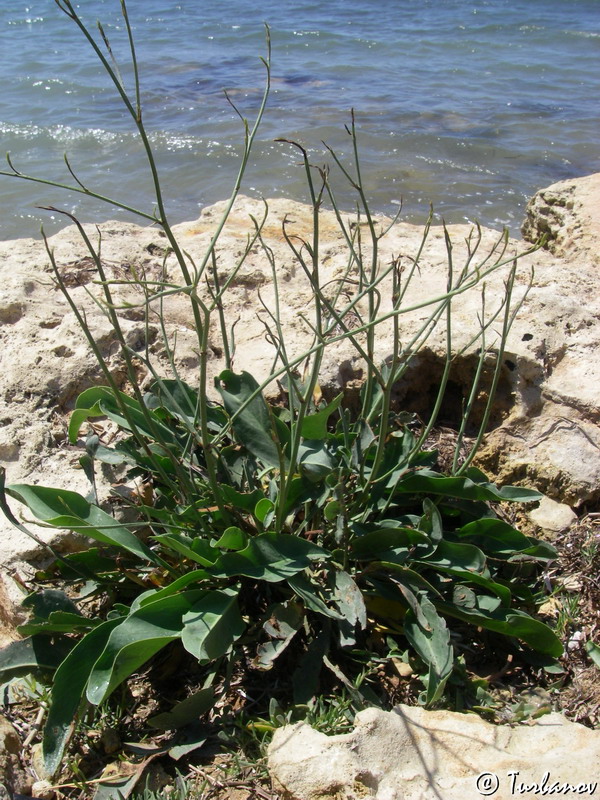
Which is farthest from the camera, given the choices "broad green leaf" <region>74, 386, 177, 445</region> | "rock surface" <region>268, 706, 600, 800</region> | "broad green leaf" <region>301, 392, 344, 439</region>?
"broad green leaf" <region>74, 386, 177, 445</region>

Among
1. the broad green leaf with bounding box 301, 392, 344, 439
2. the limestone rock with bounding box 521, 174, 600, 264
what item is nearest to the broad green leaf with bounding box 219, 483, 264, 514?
the broad green leaf with bounding box 301, 392, 344, 439

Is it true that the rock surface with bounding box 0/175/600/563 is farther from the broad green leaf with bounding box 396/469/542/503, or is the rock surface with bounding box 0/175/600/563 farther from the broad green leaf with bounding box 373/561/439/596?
the broad green leaf with bounding box 373/561/439/596

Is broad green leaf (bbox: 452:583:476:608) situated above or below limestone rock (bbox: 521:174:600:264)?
below

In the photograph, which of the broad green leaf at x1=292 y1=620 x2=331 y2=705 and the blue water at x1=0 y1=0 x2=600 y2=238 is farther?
the blue water at x1=0 y1=0 x2=600 y2=238

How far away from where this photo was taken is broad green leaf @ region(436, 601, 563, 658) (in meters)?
1.85

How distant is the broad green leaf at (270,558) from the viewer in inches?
71.5

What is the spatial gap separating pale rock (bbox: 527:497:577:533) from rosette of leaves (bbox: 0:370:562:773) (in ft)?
0.70

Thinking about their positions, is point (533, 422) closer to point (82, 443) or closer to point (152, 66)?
point (82, 443)

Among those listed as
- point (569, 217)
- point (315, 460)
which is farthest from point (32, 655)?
point (569, 217)

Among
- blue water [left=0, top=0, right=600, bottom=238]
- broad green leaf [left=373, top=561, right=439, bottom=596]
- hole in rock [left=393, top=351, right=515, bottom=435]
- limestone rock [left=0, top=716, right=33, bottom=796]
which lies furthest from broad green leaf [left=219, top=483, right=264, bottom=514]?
blue water [left=0, top=0, right=600, bottom=238]

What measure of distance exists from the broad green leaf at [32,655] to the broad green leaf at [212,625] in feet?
1.21

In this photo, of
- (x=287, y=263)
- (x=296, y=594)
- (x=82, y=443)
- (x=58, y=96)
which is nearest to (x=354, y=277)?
(x=287, y=263)

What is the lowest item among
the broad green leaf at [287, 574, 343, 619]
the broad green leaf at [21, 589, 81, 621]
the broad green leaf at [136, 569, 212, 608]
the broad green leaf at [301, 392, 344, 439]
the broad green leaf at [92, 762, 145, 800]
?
the broad green leaf at [92, 762, 145, 800]

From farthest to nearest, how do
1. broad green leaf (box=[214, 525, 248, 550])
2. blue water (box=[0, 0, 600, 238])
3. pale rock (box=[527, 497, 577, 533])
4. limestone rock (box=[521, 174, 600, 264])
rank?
blue water (box=[0, 0, 600, 238]) → limestone rock (box=[521, 174, 600, 264]) → pale rock (box=[527, 497, 577, 533]) → broad green leaf (box=[214, 525, 248, 550])
